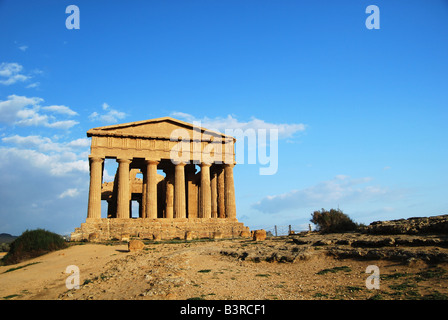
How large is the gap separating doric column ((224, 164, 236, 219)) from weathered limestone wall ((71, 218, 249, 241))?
300 centimetres

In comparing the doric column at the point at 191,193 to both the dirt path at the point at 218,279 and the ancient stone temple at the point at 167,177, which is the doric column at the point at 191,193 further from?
the dirt path at the point at 218,279

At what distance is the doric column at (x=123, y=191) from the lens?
3241 cm

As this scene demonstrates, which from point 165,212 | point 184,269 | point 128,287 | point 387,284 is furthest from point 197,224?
point 387,284

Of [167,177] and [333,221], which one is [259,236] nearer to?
[333,221]

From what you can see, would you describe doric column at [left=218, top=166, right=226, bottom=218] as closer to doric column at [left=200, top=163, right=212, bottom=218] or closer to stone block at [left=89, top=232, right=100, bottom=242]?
doric column at [left=200, top=163, right=212, bottom=218]

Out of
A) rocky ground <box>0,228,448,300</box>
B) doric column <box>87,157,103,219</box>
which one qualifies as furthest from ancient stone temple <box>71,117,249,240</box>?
rocky ground <box>0,228,448,300</box>

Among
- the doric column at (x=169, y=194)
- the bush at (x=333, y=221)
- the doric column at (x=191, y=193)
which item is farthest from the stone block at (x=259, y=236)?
the doric column at (x=191, y=193)

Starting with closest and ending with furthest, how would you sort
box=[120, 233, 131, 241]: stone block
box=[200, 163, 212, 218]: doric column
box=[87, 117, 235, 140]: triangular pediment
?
1. box=[120, 233, 131, 241]: stone block
2. box=[87, 117, 235, 140]: triangular pediment
3. box=[200, 163, 212, 218]: doric column

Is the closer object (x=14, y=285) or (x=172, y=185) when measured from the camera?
(x=14, y=285)

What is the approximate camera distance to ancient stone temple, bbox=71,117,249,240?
29.9 m

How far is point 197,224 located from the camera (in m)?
32.3
